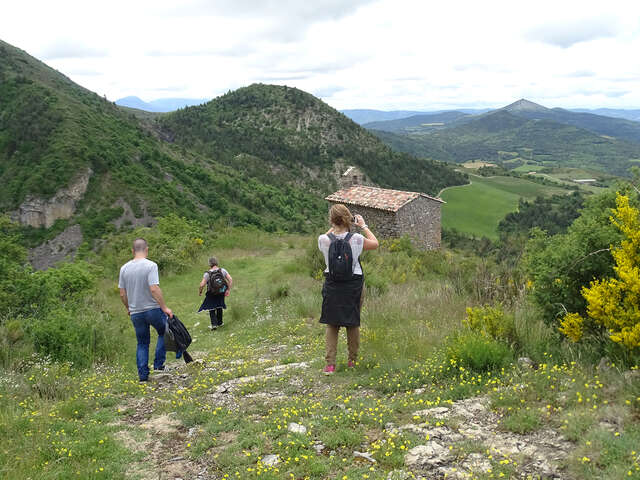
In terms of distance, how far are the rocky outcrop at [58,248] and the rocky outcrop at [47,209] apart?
2.26 m

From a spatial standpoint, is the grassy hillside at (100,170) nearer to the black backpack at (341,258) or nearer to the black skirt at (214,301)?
the black skirt at (214,301)

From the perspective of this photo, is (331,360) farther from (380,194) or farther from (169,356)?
(380,194)

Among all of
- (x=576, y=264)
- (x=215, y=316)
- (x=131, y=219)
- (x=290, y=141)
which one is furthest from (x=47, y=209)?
(x=290, y=141)

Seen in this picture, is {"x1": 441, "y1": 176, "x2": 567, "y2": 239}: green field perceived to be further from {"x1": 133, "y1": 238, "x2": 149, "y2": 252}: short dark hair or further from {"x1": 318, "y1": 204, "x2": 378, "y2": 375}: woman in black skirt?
{"x1": 133, "y1": 238, "x2": 149, "y2": 252}: short dark hair

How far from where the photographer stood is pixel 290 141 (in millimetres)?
96938

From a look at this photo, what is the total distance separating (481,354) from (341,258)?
1.73m

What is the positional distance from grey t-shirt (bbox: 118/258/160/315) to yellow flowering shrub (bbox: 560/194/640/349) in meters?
4.88

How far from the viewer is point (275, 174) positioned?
280 feet

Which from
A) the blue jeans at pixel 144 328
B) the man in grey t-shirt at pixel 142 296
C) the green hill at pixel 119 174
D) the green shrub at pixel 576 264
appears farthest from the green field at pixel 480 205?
the man in grey t-shirt at pixel 142 296

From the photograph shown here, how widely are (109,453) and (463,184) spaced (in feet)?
334

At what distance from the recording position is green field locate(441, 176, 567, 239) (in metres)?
66.4

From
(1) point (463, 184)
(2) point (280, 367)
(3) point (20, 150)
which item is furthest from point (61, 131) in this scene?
(1) point (463, 184)

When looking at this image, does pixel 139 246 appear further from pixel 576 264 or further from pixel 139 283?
pixel 576 264

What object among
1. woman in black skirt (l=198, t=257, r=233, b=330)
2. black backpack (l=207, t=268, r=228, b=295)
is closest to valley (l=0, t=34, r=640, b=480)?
woman in black skirt (l=198, t=257, r=233, b=330)
